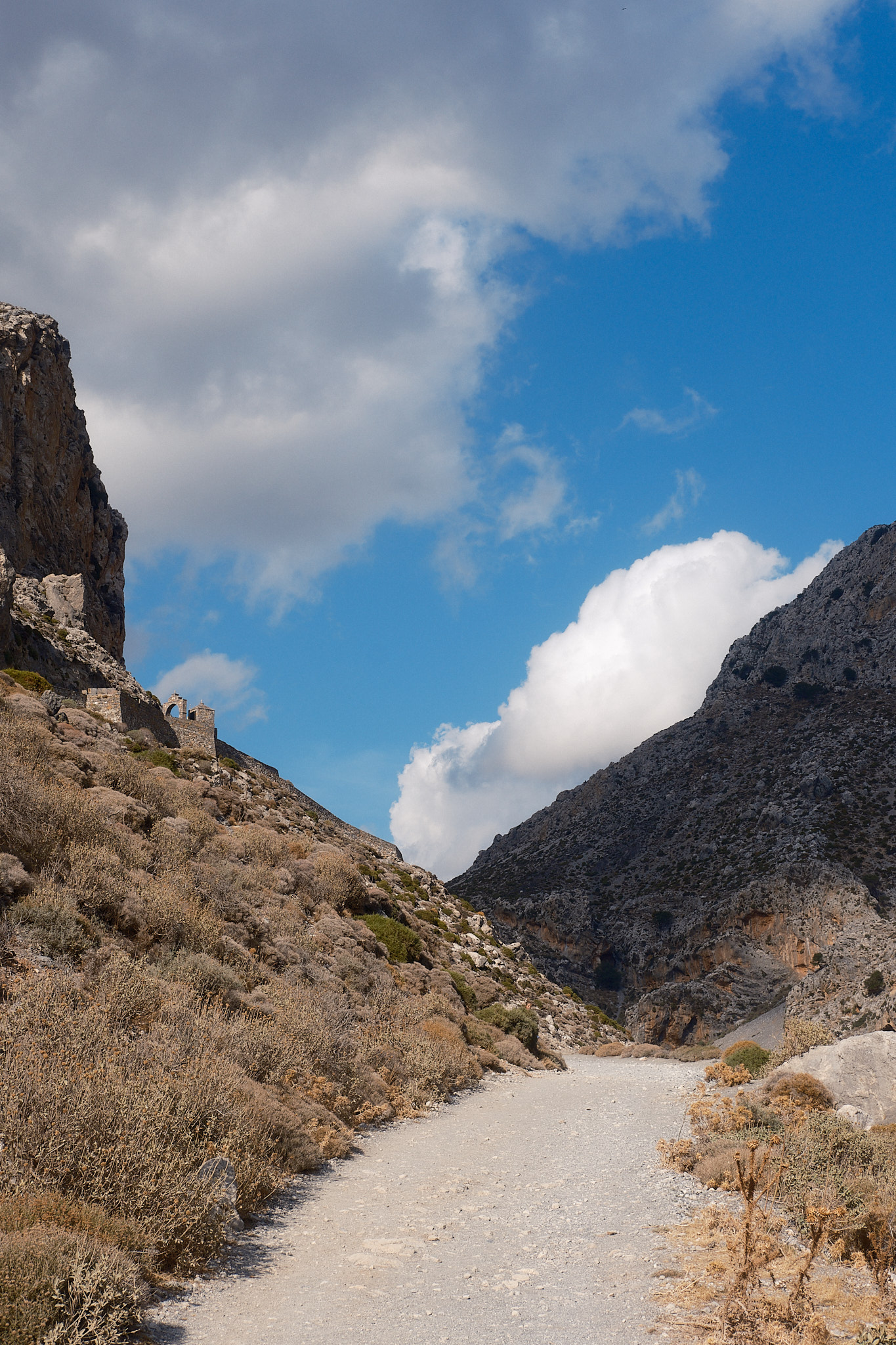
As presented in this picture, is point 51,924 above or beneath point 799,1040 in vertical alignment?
above

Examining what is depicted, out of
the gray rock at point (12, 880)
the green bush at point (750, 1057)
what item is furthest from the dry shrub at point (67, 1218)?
the green bush at point (750, 1057)

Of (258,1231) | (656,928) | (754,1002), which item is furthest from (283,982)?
(656,928)

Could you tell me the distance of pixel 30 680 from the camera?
955 inches

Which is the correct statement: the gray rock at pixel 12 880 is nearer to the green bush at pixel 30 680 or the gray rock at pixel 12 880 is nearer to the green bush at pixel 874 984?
the green bush at pixel 30 680

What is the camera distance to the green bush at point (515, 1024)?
23.0 meters

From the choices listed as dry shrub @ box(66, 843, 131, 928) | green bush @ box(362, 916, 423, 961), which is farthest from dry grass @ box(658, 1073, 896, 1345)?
green bush @ box(362, 916, 423, 961)

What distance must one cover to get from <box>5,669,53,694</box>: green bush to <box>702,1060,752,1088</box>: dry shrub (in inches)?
782

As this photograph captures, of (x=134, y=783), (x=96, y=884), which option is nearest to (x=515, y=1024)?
(x=134, y=783)

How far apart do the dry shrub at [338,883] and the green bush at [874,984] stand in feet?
55.5

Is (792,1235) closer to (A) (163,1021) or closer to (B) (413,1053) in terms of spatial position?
(A) (163,1021)

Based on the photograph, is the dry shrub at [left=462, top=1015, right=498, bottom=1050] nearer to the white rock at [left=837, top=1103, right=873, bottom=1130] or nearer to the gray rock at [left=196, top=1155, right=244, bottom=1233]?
the white rock at [left=837, top=1103, right=873, bottom=1130]

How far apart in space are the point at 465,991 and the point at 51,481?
35.5 m

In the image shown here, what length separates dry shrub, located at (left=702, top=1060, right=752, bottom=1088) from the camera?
14.1 m

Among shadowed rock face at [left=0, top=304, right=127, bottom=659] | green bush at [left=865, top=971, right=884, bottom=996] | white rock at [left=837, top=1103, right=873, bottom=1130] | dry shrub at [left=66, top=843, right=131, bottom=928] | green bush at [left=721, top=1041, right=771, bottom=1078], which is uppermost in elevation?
shadowed rock face at [left=0, top=304, right=127, bottom=659]
